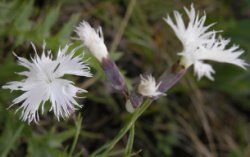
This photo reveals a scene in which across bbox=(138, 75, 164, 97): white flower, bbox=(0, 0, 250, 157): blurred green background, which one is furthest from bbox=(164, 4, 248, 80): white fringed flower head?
bbox=(0, 0, 250, 157): blurred green background

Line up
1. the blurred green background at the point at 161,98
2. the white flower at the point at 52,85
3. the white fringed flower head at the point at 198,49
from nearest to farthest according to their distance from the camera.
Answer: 1. the white flower at the point at 52,85
2. the white fringed flower head at the point at 198,49
3. the blurred green background at the point at 161,98

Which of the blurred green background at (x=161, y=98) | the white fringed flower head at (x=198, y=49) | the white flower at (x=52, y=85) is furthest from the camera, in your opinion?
the blurred green background at (x=161, y=98)

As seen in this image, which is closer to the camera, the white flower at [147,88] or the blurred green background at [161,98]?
the white flower at [147,88]

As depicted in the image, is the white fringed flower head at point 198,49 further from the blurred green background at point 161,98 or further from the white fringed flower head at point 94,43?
the blurred green background at point 161,98

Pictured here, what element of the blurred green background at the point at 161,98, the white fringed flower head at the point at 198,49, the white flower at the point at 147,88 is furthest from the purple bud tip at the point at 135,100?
the blurred green background at the point at 161,98

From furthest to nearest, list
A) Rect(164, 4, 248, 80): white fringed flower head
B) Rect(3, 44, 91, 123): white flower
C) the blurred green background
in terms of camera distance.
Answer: the blurred green background → Rect(164, 4, 248, 80): white fringed flower head → Rect(3, 44, 91, 123): white flower

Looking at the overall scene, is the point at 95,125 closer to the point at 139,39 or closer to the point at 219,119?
the point at 139,39

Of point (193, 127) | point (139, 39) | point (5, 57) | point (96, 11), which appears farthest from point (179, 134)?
point (5, 57)

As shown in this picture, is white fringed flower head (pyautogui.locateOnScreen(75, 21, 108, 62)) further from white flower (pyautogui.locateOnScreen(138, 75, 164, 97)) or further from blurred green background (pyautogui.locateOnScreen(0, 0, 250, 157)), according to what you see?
blurred green background (pyautogui.locateOnScreen(0, 0, 250, 157))
